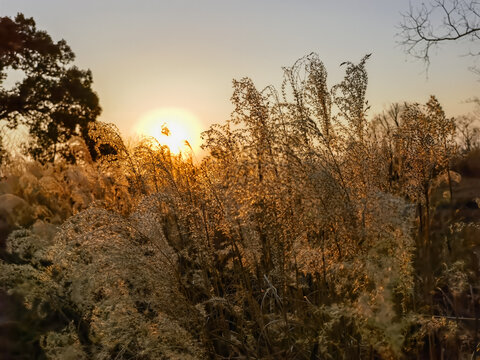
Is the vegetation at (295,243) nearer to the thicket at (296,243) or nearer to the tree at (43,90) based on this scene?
the thicket at (296,243)

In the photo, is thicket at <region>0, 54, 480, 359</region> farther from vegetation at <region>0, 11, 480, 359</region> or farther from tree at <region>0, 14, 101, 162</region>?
tree at <region>0, 14, 101, 162</region>

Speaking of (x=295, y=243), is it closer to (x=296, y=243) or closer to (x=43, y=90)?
(x=296, y=243)

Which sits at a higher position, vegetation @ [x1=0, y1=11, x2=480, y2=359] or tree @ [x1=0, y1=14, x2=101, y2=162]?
tree @ [x1=0, y1=14, x2=101, y2=162]

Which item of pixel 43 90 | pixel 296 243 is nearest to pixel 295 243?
pixel 296 243

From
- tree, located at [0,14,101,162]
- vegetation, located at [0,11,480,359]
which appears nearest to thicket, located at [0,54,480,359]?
vegetation, located at [0,11,480,359]

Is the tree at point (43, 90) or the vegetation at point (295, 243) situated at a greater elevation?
the tree at point (43, 90)

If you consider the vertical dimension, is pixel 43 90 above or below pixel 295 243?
above

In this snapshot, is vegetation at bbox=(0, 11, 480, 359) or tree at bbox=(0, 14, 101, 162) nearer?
vegetation at bbox=(0, 11, 480, 359)

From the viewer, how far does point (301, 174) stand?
6.44 feet

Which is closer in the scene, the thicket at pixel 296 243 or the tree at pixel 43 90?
the thicket at pixel 296 243

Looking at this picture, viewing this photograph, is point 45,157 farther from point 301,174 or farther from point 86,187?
point 301,174

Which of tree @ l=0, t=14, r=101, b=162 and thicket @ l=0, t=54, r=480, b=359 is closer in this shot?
thicket @ l=0, t=54, r=480, b=359

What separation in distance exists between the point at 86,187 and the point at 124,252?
4635mm

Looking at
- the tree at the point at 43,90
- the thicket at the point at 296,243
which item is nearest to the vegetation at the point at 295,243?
the thicket at the point at 296,243
